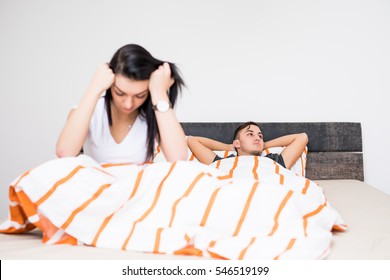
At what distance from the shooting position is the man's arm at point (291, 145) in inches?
96.8

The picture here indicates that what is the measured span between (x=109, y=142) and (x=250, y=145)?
1054 mm

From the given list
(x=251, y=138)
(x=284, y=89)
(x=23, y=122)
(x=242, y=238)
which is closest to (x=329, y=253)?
(x=242, y=238)

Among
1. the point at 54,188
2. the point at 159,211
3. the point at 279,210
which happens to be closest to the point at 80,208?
the point at 54,188

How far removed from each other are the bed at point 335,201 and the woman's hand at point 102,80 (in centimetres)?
52

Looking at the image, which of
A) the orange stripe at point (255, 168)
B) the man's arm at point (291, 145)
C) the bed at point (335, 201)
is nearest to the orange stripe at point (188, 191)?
the bed at point (335, 201)

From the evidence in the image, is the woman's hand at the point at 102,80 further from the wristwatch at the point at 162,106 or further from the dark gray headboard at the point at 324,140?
the dark gray headboard at the point at 324,140

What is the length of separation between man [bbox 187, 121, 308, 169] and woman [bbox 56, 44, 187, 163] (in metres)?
0.86

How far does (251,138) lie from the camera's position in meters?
2.39

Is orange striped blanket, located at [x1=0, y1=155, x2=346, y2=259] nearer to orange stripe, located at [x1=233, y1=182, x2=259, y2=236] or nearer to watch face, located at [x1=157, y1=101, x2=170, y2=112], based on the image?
orange stripe, located at [x1=233, y1=182, x2=259, y2=236]

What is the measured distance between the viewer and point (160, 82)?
143 centimetres

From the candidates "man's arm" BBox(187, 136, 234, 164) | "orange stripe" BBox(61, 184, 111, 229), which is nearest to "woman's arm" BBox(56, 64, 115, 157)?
"orange stripe" BBox(61, 184, 111, 229)

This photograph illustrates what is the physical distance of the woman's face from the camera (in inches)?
53.4

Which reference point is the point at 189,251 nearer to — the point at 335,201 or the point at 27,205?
the point at 27,205

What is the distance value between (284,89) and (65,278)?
220cm
